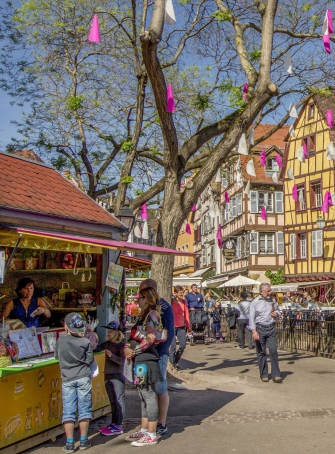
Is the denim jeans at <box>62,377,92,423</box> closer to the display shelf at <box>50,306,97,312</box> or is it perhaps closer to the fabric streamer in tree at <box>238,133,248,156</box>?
the display shelf at <box>50,306,97,312</box>

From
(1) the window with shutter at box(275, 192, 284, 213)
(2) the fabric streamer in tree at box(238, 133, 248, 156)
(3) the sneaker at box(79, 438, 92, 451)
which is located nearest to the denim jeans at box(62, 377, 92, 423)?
(3) the sneaker at box(79, 438, 92, 451)

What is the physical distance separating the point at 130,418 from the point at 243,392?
2.51 meters

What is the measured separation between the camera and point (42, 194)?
797 cm

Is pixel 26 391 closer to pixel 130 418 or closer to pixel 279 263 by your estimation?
pixel 130 418

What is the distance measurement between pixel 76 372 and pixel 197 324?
13292mm

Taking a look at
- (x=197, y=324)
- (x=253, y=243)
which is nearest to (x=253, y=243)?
(x=253, y=243)

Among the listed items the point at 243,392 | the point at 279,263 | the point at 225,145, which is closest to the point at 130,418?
the point at 243,392

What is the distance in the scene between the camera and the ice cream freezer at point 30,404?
18.9ft

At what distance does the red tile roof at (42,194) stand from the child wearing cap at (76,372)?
1664 millimetres

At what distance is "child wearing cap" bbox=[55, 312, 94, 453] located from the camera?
6059 millimetres

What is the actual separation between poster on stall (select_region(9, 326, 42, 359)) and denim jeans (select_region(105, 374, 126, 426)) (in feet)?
3.09

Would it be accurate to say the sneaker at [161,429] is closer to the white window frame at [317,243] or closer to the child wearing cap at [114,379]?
the child wearing cap at [114,379]

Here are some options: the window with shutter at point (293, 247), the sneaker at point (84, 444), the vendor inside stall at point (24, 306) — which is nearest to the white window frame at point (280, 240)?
the window with shutter at point (293, 247)

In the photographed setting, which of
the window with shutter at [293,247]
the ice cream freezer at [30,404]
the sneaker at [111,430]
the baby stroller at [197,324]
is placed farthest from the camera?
the window with shutter at [293,247]
